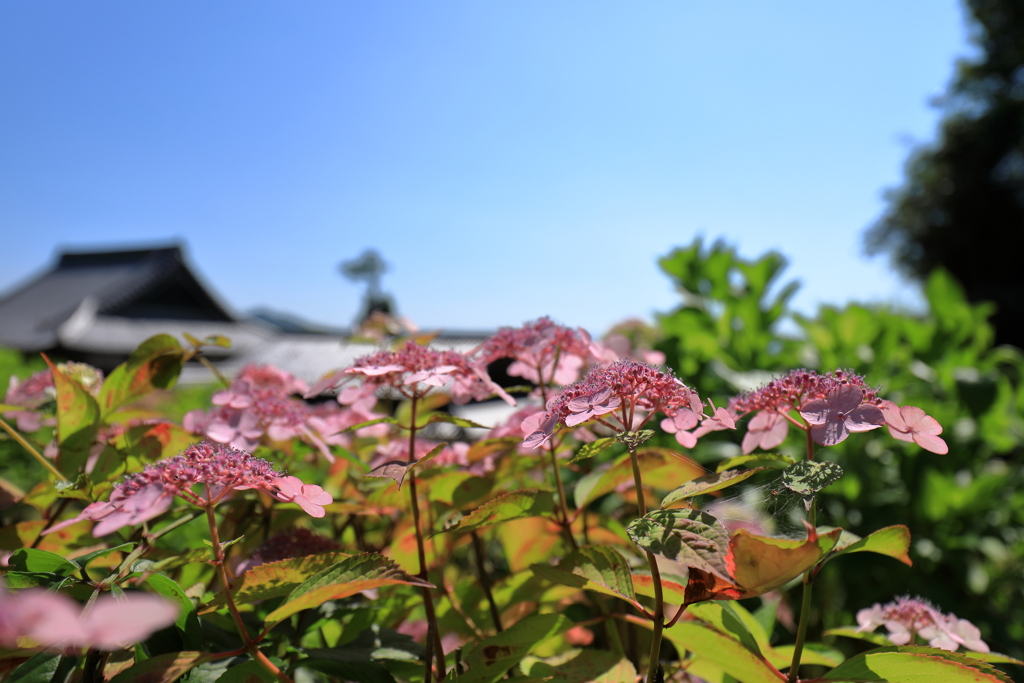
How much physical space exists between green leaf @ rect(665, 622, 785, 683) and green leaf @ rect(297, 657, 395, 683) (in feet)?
0.73

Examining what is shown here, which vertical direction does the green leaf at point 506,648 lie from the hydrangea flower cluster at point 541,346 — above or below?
below

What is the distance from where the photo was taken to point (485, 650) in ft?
1.43

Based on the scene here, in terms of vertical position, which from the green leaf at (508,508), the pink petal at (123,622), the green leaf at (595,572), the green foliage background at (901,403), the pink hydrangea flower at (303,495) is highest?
the pink petal at (123,622)

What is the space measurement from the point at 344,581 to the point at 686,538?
22cm

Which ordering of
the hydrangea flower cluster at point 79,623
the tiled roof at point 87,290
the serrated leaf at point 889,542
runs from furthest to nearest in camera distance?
1. the tiled roof at point 87,290
2. the serrated leaf at point 889,542
3. the hydrangea flower cluster at point 79,623

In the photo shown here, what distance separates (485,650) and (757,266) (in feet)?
5.15

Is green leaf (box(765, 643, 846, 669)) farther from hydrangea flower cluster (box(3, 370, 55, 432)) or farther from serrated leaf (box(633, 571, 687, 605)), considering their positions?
hydrangea flower cluster (box(3, 370, 55, 432))

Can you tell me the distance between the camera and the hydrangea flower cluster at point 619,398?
0.39 m

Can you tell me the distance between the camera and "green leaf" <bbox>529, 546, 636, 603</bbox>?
0.42 metres

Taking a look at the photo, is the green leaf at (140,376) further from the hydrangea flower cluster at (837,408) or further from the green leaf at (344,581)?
the hydrangea flower cluster at (837,408)

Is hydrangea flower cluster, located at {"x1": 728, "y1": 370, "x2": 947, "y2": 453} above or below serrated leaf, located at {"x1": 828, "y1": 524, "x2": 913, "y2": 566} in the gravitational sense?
above

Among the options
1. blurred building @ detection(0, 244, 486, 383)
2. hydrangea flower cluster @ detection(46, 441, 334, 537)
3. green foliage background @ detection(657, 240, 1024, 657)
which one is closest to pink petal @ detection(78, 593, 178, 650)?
hydrangea flower cluster @ detection(46, 441, 334, 537)

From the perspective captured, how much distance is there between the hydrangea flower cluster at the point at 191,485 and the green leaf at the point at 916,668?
0.38 m

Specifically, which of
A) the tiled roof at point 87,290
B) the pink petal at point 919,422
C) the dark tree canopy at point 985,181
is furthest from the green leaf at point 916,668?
the dark tree canopy at point 985,181
